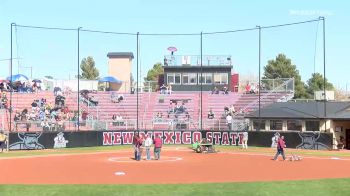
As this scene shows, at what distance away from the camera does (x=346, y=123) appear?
46219 mm

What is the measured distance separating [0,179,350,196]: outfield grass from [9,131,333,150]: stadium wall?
22.3 meters

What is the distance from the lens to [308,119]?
4600 centimetres

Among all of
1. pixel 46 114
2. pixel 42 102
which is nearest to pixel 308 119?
pixel 46 114

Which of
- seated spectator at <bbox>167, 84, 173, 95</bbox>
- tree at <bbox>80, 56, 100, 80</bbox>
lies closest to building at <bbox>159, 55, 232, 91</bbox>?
seated spectator at <bbox>167, 84, 173, 95</bbox>

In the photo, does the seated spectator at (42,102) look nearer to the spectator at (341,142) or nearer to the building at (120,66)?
the building at (120,66)

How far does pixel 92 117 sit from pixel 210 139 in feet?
42.8

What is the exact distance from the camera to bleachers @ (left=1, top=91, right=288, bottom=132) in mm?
54666

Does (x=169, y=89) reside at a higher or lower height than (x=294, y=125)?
higher

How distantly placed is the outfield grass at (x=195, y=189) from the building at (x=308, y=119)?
23.2 m

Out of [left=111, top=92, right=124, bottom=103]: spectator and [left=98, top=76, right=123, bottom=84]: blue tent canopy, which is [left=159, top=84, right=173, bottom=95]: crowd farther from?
[left=98, top=76, right=123, bottom=84]: blue tent canopy

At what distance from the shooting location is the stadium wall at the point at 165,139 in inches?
1741

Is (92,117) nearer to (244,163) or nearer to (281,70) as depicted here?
(244,163)

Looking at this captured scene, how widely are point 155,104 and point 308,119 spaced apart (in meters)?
21.7

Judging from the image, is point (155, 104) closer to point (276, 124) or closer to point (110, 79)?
point (110, 79)
